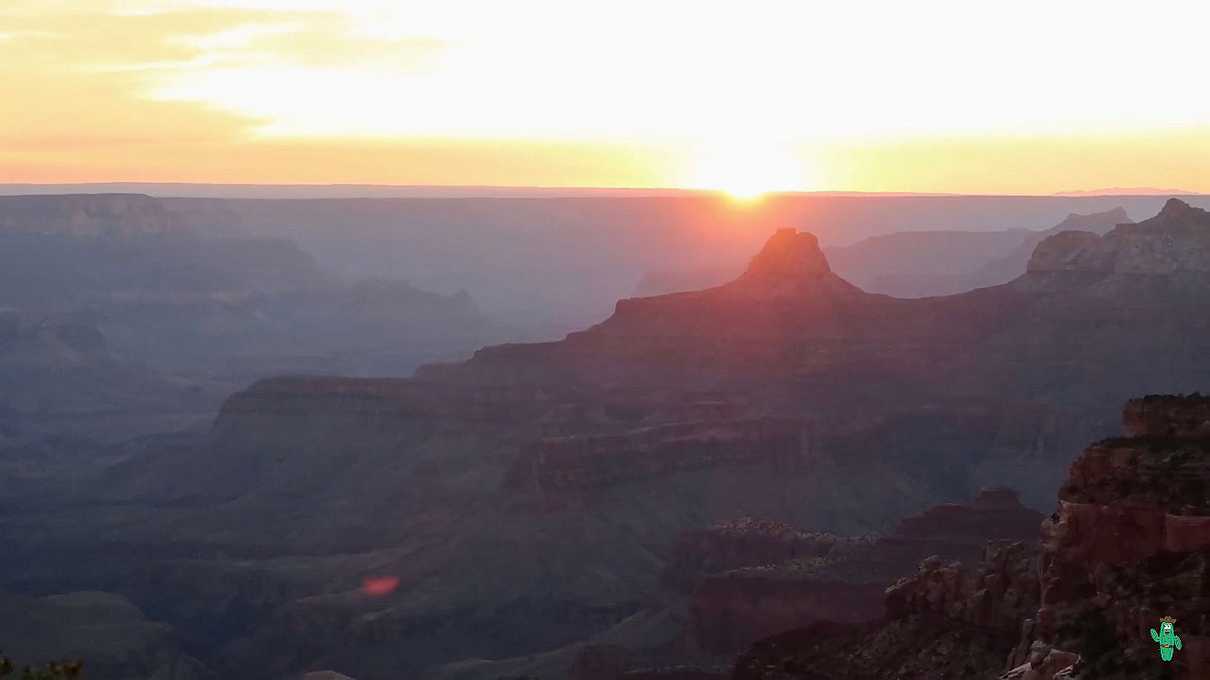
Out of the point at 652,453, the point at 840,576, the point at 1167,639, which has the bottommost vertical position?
the point at 652,453

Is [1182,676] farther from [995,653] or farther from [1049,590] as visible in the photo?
[995,653]

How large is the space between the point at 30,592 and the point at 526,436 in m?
32.9

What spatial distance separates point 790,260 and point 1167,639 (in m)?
122

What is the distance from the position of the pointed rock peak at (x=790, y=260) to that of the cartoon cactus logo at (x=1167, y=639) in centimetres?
11975

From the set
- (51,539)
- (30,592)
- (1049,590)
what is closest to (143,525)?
(51,539)

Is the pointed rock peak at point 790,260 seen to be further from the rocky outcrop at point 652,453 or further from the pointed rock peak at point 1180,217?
the rocky outcrop at point 652,453

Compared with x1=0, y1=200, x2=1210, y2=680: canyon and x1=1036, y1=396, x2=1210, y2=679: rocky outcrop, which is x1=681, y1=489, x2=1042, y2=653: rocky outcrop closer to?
x1=0, y1=200, x2=1210, y2=680: canyon

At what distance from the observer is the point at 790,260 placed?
501ft

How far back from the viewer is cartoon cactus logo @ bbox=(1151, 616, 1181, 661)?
3091 cm

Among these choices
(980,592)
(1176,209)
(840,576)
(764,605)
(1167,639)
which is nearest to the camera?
(1167,639)

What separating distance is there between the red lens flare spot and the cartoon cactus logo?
80.5m

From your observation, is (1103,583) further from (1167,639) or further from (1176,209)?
(1176,209)

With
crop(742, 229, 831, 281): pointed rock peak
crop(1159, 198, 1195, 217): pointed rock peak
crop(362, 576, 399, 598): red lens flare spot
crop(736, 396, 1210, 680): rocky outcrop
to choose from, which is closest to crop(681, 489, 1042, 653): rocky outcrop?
crop(362, 576, 399, 598): red lens flare spot

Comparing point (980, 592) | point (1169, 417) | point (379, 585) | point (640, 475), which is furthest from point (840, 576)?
point (1169, 417)
